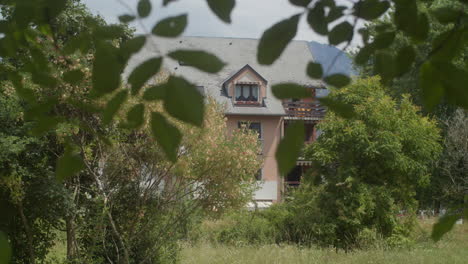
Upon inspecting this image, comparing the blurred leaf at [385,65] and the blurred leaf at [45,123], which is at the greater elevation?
the blurred leaf at [385,65]

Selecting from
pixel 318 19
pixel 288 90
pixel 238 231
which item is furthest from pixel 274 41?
pixel 238 231

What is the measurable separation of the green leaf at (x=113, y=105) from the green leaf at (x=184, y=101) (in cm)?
14

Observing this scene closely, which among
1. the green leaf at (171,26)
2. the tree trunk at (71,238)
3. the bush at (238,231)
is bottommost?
the bush at (238,231)

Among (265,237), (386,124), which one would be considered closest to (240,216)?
(265,237)

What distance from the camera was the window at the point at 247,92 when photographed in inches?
747

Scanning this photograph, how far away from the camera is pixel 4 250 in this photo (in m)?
0.75

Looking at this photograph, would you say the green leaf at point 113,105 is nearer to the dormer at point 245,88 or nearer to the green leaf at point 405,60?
the green leaf at point 405,60

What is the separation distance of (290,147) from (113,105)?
0.22 meters

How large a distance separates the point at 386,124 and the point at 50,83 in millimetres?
9718

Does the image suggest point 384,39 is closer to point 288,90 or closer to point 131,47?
point 288,90

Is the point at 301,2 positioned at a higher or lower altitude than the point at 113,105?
higher

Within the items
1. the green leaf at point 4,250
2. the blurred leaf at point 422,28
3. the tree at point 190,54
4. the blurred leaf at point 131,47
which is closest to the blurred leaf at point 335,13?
the tree at point 190,54

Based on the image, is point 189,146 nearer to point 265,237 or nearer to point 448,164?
point 265,237

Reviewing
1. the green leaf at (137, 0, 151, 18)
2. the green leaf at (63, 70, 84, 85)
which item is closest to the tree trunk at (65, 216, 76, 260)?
the green leaf at (63, 70, 84, 85)
